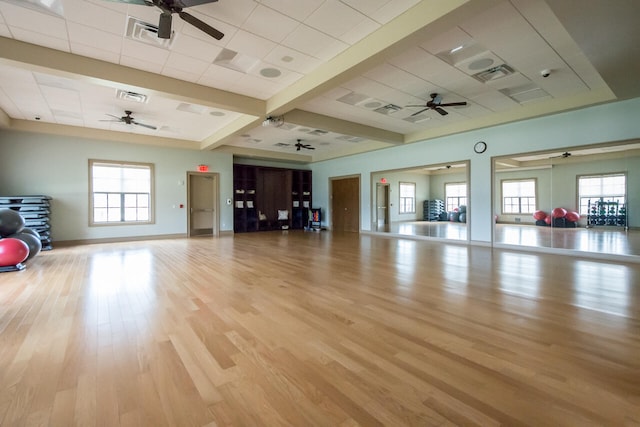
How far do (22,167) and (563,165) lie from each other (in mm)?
14217

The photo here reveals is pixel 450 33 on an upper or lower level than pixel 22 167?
upper

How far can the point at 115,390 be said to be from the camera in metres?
1.69

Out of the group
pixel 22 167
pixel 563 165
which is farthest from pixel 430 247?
pixel 22 167

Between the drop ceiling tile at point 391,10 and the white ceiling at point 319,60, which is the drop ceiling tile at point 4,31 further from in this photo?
the drop ceiling tile at point 391,10

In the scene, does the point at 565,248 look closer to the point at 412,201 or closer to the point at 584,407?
the point at 584,407

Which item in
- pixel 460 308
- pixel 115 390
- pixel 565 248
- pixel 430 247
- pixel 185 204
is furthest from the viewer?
pixel 185 204

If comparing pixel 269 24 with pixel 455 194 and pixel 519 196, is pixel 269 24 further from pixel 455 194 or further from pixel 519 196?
pixel 455 194

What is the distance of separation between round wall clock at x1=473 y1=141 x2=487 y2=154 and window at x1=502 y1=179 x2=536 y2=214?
2.62m

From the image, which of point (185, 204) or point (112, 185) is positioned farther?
point (185, 204)

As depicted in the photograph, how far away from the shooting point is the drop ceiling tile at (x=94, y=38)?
370 centimetres

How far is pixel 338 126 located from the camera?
760 cm

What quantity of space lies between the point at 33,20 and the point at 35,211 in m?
5.54

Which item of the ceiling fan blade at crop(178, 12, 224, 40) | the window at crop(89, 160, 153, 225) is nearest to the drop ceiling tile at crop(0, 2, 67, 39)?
the ceiling fan blade at crop(178, 12, 224, 40)

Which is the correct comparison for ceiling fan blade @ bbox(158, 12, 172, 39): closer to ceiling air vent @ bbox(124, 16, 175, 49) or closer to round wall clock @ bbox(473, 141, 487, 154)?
ceiling air vent @ bbox(124, 16, 175, 49)
